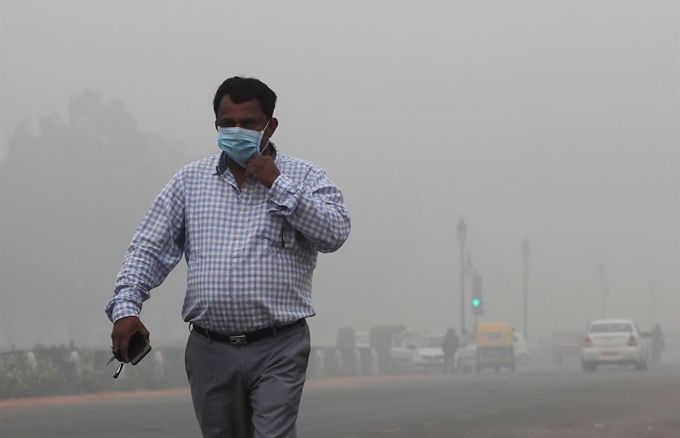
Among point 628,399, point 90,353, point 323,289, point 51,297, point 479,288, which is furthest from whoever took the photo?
point 323,289

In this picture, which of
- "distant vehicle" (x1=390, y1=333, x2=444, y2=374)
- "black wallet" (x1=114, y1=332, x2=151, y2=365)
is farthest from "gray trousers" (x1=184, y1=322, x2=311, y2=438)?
"distant vehicle" (x1=390, y1=333, x2=444, y2=374)

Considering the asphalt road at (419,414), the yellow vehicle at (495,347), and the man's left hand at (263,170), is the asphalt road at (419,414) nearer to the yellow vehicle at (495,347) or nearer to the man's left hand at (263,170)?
the man's left hand at (263,170)

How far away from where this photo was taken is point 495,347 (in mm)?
42781

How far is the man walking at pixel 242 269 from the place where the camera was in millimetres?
4348

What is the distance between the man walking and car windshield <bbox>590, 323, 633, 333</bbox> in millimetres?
29883

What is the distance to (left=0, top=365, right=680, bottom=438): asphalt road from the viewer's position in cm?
1290

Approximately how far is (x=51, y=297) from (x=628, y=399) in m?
52.6

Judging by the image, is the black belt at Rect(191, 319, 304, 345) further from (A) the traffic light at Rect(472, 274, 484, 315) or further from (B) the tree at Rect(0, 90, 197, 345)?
(B) the tree at Rect(0, 90, 197, 345)

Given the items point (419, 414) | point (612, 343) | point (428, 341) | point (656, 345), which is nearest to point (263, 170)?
point (419, 414)

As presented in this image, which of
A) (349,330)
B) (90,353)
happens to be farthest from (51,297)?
(90,353)

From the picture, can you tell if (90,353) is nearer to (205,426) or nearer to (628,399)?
(628,399)

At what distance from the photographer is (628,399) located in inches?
733

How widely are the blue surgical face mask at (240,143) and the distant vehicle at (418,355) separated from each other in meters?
39.6

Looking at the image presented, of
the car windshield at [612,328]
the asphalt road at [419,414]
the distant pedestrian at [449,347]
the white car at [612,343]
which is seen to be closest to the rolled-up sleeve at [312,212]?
the asphalt road at [419,414]
